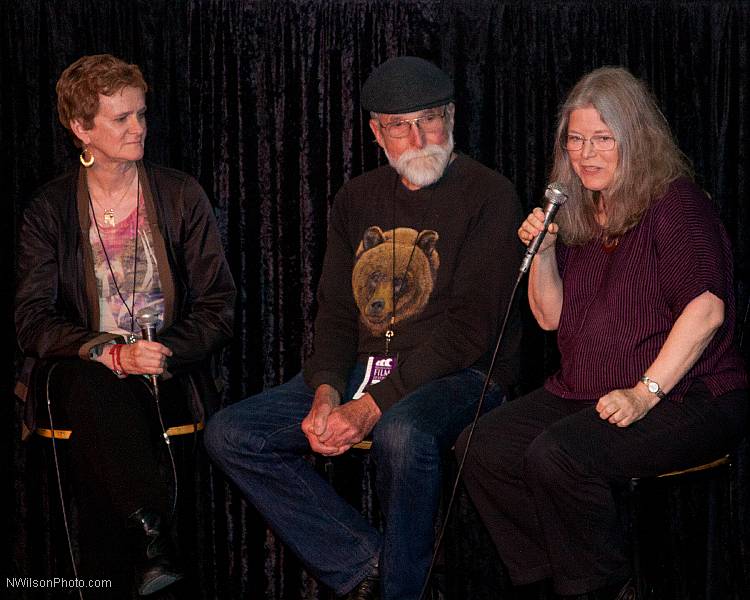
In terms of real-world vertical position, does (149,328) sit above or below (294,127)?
below

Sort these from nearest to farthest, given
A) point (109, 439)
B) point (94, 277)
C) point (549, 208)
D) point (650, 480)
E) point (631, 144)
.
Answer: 1. point (549, 208)
2. point (650, 480)
3. point (631, 144)
4. point (109, 439)
5. point (94, 277)

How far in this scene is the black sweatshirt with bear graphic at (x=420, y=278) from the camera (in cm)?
282

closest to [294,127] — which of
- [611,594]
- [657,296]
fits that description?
[657,296]

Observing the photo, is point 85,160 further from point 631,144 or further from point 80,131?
point 631,144

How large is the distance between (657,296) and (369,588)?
1.12m

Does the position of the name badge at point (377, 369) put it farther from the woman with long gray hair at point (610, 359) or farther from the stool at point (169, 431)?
the stool at point (169, 431)

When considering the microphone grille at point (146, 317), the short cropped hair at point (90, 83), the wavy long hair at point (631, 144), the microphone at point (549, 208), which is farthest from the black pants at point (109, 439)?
the wavy long hair at point (631, 144)

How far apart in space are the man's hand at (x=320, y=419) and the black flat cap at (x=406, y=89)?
34.1 inches

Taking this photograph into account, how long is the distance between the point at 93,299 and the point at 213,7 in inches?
47.7

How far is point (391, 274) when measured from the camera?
119 inches

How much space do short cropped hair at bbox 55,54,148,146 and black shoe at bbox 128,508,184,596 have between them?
131cm

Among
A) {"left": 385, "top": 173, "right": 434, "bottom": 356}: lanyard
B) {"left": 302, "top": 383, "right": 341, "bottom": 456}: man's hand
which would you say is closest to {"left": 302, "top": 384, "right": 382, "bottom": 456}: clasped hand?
{"left": 302, "top": 383, "right": 341, "bottom": 456}: man's hand

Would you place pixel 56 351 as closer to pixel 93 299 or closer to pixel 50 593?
pixel 93 299

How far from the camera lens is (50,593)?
3512 millimetres
